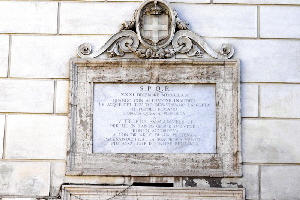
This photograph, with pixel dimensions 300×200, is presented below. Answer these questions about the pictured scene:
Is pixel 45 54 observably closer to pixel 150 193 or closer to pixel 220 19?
pixel 150 193

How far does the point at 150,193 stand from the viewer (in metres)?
6.18

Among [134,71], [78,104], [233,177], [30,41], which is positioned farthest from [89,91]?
[233,177]

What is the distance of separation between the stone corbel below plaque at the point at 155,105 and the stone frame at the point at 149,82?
0.05 ft

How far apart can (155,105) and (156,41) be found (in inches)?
36.6

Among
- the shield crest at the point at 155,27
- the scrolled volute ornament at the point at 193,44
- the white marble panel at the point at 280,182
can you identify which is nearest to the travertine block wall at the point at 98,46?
the white marble panel at the point at 280,182

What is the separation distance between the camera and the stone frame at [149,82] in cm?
625

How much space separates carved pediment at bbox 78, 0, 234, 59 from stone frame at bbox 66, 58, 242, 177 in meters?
0.12

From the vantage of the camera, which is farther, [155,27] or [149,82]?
[155,27]

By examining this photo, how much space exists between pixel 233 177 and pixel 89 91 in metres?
2.36

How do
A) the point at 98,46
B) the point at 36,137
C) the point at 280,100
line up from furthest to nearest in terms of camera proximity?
the point at 98,46 → the point at 280,100 → the point at 36,137

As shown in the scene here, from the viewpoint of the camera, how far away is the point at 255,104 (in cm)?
642

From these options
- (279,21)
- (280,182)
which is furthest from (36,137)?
(279,21)

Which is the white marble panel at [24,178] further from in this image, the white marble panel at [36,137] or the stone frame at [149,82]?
the stone frame at [149,82]

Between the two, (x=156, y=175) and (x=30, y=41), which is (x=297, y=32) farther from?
(x=30, y=41)
